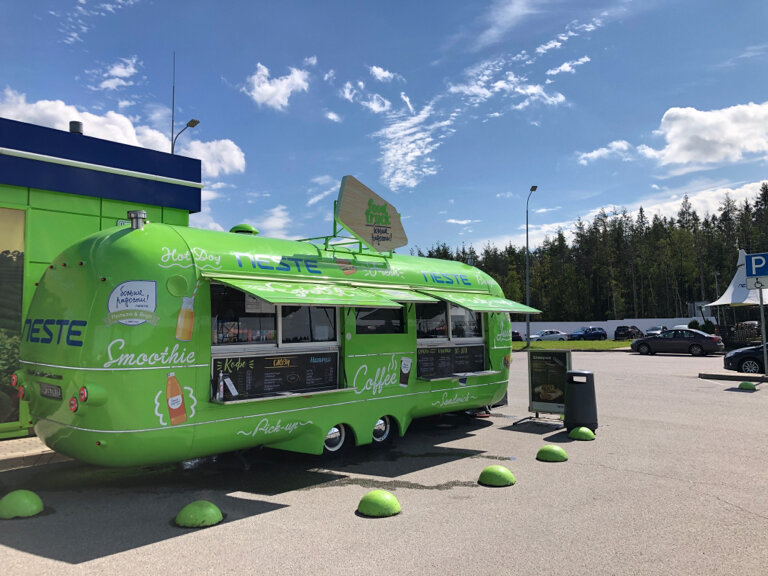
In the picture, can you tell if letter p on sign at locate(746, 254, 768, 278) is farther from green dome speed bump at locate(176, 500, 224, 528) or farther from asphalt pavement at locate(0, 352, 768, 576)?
green dome speed bump at locate(176, 500, 224, 528)

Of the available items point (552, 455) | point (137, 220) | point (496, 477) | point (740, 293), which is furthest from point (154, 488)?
point (740, 293)

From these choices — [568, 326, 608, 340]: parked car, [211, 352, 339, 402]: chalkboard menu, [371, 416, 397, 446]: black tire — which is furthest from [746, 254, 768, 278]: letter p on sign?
[568, 326, 608, 340]: parked car

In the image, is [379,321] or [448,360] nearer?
[379,321]

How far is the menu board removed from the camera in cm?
1041

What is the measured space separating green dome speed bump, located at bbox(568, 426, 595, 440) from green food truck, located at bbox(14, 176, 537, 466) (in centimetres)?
232

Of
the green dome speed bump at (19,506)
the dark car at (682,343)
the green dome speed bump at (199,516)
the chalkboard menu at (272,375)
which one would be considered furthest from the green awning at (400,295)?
the dark car at (682,343)

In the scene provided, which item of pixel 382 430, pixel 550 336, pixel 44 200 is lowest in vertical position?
pixel 382 430

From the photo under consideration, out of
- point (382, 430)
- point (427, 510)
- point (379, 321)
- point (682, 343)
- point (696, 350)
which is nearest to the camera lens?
point (427, 510)

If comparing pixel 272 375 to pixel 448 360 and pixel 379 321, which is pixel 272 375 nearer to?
pixel 379 321

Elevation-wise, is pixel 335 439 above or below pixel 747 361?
below

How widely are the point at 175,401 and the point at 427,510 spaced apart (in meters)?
2.73

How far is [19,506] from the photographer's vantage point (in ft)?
17.0

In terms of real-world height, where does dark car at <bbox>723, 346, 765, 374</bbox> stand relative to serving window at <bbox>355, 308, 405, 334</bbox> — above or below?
below

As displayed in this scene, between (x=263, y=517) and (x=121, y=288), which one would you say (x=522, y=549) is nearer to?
(x=263, y=517)
